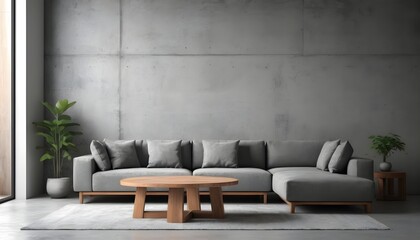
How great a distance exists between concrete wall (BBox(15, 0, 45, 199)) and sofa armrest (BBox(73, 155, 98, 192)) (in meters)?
1.00

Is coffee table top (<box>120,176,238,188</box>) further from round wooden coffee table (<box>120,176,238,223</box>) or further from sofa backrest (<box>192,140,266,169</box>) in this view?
sofa backrest (<box>192,140,266,169</box>)

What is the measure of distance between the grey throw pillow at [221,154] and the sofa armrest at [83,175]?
1.51 meters

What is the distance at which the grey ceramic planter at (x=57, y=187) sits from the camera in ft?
27.2

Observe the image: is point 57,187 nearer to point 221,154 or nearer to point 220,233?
point 221,154

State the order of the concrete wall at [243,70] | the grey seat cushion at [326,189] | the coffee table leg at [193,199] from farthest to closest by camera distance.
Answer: the concrete wall at [243,70] < the grey seat cushion at [326,189] < the coffee table leg at [193,199]

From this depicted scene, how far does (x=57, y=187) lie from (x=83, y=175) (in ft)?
2.72

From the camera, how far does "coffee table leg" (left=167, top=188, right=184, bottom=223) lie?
5.96m

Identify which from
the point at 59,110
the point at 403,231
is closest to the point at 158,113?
the point at 59,110

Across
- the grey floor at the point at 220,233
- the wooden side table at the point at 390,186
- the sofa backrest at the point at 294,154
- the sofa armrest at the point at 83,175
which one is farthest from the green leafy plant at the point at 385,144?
the sofa armrest at the point at 83,175

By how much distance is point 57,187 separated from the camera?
8305 mm

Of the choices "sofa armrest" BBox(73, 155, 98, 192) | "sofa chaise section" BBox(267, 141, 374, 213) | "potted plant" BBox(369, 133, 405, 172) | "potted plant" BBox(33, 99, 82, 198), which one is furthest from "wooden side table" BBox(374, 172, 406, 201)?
"potted plant" BBox(33, 99, 82, 198)

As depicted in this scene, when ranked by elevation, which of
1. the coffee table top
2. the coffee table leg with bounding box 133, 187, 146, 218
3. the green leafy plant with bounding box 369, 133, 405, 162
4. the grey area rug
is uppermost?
the green leafy plant with bounding box 369, 133, 405, 162

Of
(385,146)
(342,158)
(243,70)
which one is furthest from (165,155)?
(385,146)

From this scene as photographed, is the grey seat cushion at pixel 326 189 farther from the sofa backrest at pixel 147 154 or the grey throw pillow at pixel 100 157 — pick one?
the grey throw pillow at pixel 100 157
